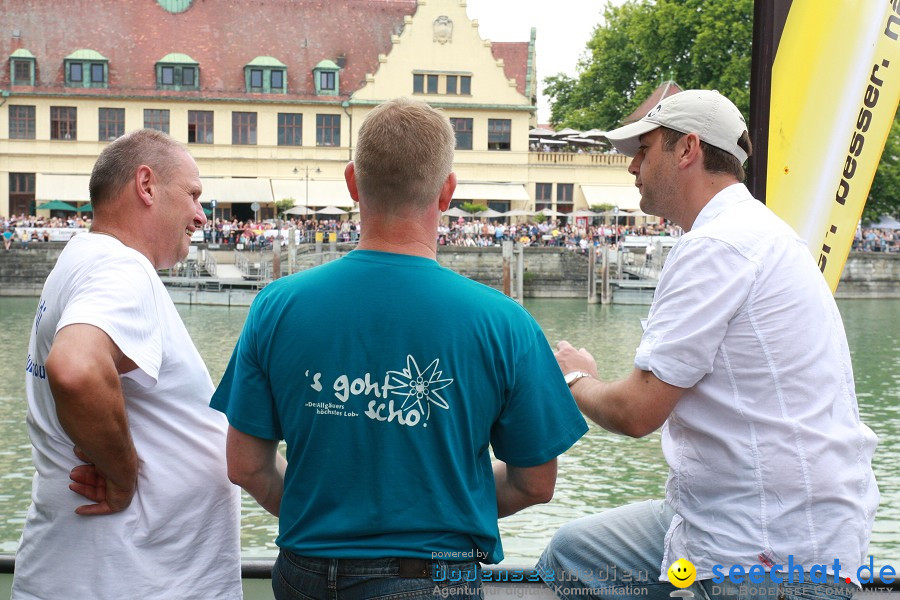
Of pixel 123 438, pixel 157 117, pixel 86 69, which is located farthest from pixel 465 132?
pixel 123 438

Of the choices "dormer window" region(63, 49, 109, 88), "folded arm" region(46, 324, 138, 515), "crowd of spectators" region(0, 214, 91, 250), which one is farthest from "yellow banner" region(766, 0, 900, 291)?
"dormer window" region(63, 49, 109, 88)

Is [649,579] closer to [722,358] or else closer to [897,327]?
[722,358]

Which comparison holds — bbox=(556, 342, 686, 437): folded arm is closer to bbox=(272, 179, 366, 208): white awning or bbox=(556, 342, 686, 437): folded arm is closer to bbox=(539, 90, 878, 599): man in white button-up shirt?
bbox=(539, 90, 878, 599): man in white button-up shirt

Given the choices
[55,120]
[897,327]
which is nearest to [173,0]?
[55,120]

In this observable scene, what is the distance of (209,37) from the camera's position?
50438mm

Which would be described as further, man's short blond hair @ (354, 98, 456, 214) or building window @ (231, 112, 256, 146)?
building window @ (231, 112, 256, 146)

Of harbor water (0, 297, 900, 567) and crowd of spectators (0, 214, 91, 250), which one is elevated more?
crowd of spectators (0, 214, 91, 250)

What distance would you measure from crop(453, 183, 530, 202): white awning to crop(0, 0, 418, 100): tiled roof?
5.84 m

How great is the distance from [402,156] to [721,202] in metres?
0.77

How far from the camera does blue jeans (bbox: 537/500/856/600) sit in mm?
2553

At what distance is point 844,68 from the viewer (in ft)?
10.0

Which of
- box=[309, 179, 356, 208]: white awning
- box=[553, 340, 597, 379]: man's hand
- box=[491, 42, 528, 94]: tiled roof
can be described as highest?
box=[491, 42, 528, 94]: tiled roof

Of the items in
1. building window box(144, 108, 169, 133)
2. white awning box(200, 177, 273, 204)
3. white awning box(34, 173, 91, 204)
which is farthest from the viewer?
building window box(144, 108, 169, 133)

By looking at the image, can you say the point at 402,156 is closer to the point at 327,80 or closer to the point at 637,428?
the point at 637,428
